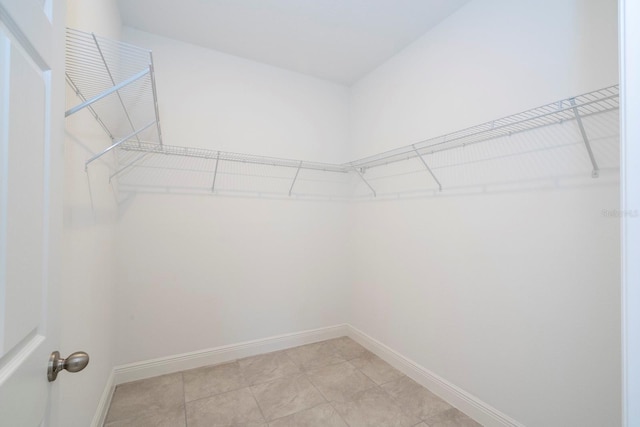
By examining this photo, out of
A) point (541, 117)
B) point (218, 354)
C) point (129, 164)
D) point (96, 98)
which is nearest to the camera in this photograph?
point (96, 98)

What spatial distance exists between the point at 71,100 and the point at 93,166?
39 cm

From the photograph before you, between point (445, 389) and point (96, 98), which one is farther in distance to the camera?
point (445, 389)

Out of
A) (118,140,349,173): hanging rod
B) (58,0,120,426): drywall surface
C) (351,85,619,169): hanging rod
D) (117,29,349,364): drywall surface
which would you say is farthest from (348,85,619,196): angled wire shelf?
(58,0,120,426): drywall surface

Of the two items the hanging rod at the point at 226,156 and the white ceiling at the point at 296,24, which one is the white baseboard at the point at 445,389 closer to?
the hanging rod at the point at 226,156

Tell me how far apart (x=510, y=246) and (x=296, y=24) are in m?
2.08

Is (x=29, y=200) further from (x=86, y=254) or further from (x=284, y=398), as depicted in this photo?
(x=284, y=398)

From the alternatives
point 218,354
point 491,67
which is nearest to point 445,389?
point 218,354

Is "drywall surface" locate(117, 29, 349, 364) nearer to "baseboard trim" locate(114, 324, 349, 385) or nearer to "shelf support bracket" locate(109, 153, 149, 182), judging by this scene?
"baseboard trim" locate(114, 324, 349, 385)

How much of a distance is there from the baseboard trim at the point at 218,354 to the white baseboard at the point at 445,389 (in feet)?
1.62

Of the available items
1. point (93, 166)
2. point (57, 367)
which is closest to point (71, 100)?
point (93, 166)

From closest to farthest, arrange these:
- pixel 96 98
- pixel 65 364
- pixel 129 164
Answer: pixel 65 364
pixel 96 98
pixel 129 164

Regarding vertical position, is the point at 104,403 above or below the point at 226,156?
below

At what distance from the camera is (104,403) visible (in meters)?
1.66

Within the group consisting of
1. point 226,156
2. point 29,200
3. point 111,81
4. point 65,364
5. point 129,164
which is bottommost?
point 65,364
